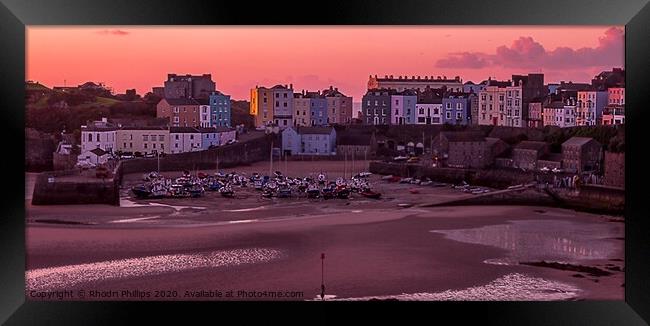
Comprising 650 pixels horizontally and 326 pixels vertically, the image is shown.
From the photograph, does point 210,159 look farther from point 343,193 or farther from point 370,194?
point 370,194

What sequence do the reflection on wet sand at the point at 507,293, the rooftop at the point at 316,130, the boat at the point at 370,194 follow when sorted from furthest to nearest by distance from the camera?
the rooftop at the point at 316,130 < the boat at the point at 370,194 < the reflection on wet sand at the point at 507,293

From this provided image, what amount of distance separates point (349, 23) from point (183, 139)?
1797 mm

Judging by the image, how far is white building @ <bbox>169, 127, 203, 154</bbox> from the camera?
7.30 m

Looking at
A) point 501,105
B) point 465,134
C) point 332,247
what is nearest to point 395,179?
point 465,134

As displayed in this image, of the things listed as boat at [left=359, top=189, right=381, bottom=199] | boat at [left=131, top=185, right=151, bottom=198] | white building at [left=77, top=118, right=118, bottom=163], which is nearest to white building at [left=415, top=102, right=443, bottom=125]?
boat at [left=359, top=189, right=381, bottom=199]

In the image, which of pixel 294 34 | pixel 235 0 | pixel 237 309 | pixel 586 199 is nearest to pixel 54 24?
pixel 235 0

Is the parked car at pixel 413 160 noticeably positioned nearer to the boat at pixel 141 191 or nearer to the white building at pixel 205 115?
the white building at pixel 205 115

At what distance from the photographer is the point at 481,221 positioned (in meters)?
7.17

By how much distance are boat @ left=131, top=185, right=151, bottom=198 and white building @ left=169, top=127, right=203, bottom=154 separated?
0.37 metres

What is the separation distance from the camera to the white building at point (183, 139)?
7297mm

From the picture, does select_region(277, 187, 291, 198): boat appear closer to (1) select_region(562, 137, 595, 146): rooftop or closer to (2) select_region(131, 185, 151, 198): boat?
(2) select_region(131, 185, 151, 198): boat

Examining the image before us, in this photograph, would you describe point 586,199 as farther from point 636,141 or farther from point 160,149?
point 160,149

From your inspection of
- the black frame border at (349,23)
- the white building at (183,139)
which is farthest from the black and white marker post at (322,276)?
the white building at (183,139)

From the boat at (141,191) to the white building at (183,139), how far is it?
372mm
